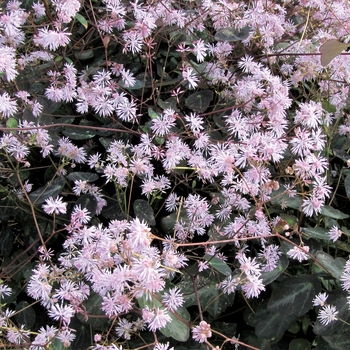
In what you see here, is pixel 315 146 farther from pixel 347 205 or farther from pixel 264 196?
pixel 347 205

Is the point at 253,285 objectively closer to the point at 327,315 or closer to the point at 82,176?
the point at 327,315

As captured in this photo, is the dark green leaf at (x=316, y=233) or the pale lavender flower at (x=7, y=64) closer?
the pale lavender flower at (x=7, y=64)

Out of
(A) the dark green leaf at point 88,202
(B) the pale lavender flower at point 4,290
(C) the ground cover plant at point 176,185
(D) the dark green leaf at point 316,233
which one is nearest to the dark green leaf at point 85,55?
(C) the ground cover plant at point 176,185

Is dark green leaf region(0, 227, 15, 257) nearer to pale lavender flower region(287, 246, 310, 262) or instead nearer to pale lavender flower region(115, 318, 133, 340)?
pale lavender flower region(115, 318, 133, 340)

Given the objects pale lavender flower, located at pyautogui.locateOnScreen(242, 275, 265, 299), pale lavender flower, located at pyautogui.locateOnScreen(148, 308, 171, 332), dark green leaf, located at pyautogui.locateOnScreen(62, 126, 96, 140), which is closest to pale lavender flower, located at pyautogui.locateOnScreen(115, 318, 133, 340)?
pale lavender flower, located at pyautogui.locateOnScreen(148, 308, 171, 332)

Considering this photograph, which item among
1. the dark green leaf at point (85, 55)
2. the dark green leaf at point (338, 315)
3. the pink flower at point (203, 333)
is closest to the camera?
the pink flower at point (203, 333)

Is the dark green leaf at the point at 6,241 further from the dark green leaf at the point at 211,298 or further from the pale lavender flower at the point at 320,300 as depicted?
the pale lavender flower at the point at 320,300

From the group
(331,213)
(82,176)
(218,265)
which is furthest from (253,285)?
(82,176)

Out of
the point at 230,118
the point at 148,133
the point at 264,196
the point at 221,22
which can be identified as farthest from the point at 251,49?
the point at 264,196
